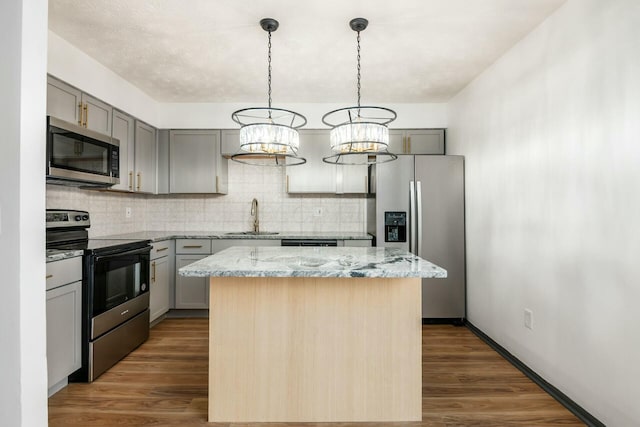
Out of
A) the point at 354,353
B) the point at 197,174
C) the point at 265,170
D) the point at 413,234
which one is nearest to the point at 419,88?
the point at 413,234

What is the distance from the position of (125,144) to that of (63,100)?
92 centimetres

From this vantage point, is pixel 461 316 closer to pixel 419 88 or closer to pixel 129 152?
pixel 419 88

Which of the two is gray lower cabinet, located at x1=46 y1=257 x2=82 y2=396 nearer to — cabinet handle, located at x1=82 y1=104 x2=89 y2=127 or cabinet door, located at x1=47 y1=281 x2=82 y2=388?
cabinet door, located at x1=47 y1=281 x2=82 y2=388

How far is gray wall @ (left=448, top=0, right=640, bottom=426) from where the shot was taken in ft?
6.00

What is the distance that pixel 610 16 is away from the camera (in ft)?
6.36

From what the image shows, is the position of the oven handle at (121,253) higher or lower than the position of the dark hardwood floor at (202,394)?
higher

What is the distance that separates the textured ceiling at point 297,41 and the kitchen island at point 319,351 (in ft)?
5.35

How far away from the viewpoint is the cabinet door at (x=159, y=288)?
3.60 m

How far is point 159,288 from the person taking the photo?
148 inches

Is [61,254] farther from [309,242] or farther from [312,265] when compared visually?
[309,242]

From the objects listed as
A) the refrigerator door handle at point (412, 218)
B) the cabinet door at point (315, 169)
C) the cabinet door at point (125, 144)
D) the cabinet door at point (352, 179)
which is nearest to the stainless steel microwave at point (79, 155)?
the cabinet door at point (125, 144)

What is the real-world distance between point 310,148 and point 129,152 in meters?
1.90

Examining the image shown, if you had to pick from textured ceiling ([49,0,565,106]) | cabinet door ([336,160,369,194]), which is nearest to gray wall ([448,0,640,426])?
textured ceiling ([49,0,565,106])

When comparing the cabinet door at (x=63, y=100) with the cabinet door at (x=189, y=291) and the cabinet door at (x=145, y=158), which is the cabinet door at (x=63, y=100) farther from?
the cabinet door at (x=189, y=291)
